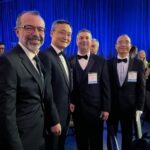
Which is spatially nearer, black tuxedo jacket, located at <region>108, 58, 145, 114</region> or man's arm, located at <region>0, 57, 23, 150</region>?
man's arm, located at <region>0, 57, 23, 150</region>

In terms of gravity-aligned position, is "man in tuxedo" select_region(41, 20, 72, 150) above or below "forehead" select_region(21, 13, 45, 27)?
below

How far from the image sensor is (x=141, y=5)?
9.16 metres

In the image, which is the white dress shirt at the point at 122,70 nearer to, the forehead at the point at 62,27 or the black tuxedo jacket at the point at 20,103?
the forehead at the point at 62,27

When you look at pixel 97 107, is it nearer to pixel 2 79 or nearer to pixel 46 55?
pixel 46 55

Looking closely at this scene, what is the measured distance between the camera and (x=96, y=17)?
30.6 feet

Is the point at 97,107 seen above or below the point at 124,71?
below

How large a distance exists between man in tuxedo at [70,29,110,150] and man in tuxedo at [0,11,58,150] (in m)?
1.01

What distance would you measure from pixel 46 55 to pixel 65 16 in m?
6.35

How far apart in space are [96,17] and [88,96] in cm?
624

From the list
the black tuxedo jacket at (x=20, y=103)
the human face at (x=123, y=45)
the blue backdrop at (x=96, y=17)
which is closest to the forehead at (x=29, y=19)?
the black tuxedo jacket at (x=20, y=103)

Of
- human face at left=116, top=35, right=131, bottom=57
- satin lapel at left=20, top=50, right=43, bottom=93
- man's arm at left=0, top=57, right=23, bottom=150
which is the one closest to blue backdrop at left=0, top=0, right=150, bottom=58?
human face at left=116, top=35, right=131, bottom=57

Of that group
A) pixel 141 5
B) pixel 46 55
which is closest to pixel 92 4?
pixel 141 5

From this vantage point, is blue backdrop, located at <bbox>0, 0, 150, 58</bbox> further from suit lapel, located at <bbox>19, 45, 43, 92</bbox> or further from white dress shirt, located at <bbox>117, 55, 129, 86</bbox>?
suit lapel, located at <bbox>19, 45, 43, 92</bbox>

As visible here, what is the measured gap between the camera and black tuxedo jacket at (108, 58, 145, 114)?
370 centimetres
